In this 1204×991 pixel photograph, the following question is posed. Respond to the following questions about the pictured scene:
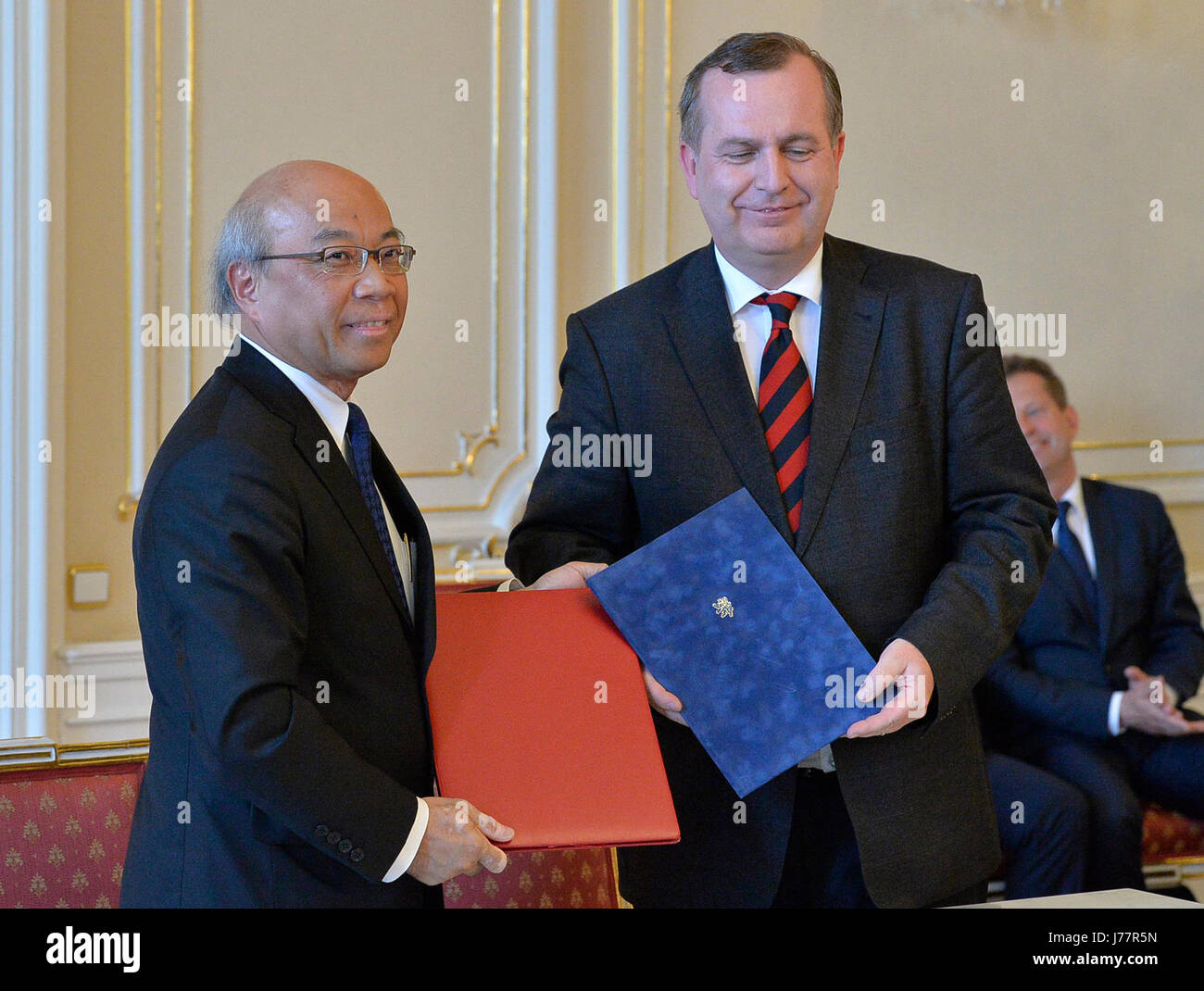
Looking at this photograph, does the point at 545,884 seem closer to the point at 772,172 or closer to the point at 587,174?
the point at 772,172

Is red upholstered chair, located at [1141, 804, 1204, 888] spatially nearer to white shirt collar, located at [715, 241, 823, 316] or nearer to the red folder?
white shirt collar, located at [715, 241, 823, 316]

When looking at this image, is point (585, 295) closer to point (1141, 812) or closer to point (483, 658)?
point (1141, 812)

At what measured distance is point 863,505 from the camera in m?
2.02

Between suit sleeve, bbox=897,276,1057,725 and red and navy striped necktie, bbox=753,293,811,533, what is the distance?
0.23 meters

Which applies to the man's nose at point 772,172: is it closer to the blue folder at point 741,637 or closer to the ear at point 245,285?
the blue folder at point 741,637

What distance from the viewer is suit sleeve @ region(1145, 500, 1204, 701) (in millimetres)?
4066

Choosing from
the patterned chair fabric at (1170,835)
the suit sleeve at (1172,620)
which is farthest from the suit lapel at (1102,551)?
the patterned chair fabric at (1170,835)

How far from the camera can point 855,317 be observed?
2.12m

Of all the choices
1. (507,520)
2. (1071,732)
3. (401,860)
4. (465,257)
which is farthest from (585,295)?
(401,860)

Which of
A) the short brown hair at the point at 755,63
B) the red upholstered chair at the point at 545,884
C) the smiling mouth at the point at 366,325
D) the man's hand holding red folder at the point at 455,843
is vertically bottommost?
the red upholstered chair at the point at 545,884

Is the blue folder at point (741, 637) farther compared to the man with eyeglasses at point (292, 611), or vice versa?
the blue folder at point (741, 637)

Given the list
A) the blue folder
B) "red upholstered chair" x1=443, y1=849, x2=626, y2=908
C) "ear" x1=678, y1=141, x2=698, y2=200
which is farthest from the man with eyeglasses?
"red upholstered chair" x1=443, y1=849, x2=626, y2=908

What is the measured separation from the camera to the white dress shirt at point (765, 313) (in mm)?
2146
